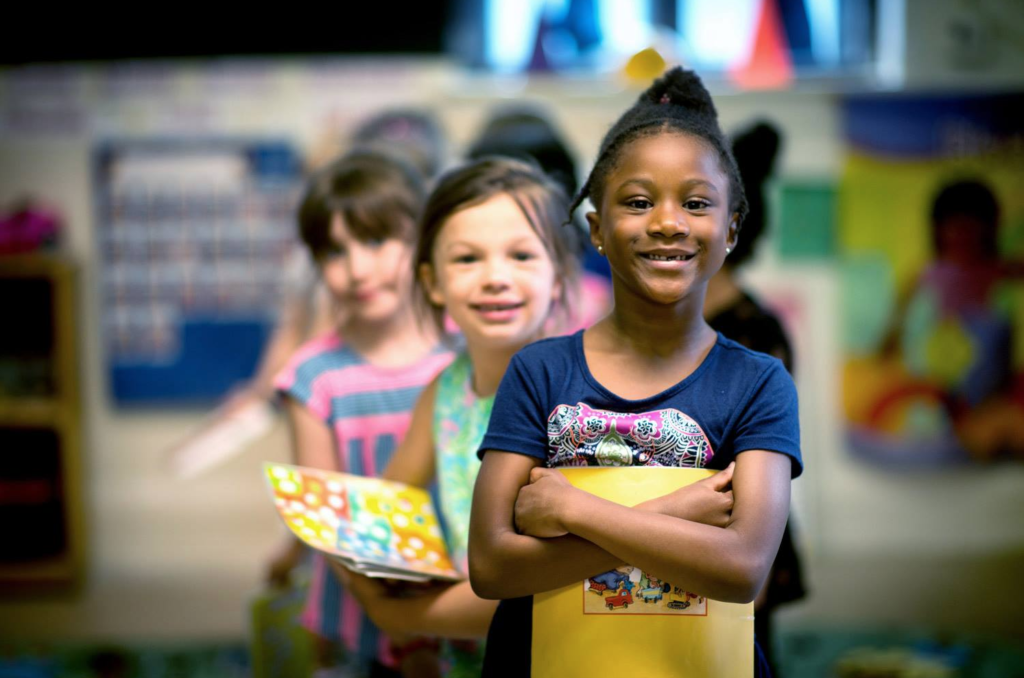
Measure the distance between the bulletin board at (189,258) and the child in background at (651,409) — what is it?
10.8 ft

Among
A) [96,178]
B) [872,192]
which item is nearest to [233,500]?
[96,178]

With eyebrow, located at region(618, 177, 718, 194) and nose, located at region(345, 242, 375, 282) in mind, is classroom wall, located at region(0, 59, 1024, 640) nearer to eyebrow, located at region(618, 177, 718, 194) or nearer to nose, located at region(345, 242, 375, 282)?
nose, located at region(345, 242, 375, 282)

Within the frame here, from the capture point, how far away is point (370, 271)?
155 cm

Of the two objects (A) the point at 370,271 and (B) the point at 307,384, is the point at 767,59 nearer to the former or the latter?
(A) the point at 370,271

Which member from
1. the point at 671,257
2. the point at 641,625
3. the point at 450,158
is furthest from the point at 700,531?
the point at 450,158

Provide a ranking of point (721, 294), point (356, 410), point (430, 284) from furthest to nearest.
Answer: point (721, 294) < point (356, 410) < point (430, 284)

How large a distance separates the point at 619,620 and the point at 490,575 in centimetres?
14

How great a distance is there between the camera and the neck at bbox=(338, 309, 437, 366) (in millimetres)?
1594

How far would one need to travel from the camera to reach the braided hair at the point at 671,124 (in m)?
1.00

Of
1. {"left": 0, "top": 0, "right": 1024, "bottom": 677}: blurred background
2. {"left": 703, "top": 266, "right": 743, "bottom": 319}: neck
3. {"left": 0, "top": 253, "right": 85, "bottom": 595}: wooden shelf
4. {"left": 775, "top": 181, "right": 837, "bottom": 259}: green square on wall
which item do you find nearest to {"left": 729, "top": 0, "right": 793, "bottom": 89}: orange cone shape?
{"left": 0, "top": 0, "right": 1024, "bottom": 677}: blurred background

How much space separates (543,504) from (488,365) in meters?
0.35

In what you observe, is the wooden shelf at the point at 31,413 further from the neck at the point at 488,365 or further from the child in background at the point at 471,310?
the neck at the point at 488,365

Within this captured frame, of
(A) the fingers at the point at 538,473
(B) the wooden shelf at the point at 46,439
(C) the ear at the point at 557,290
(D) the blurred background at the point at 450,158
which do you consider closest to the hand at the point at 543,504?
(A) the fingers at the point at 538,473

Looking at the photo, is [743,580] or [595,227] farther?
[595,227]
